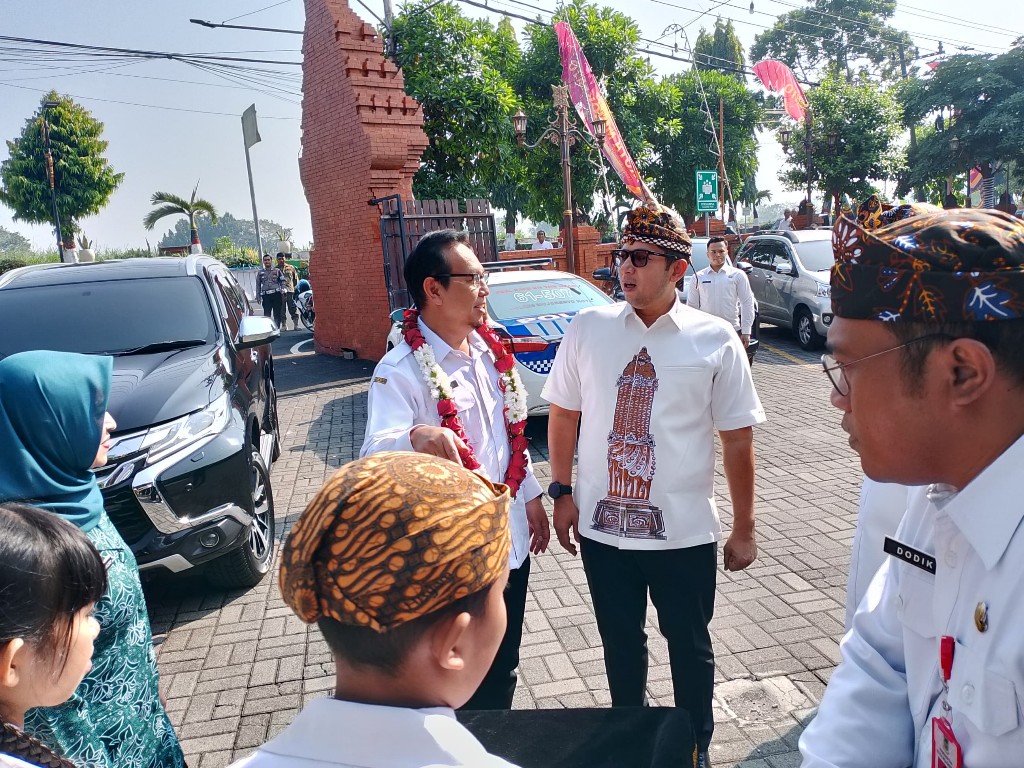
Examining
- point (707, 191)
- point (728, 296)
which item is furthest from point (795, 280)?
point (728, 296)

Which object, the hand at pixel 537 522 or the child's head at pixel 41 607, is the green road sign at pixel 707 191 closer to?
the hand at pixel 537 522

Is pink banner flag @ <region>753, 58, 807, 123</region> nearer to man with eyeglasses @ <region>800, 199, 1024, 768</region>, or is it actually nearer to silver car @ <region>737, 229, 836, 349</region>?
silver car @ <region>737, 229, 836, 349</region>

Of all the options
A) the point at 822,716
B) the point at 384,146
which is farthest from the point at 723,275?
the point at 822,716

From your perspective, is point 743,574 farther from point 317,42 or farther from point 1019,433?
point 317,42

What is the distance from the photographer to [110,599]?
1946 millimetres

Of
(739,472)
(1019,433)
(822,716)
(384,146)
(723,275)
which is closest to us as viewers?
(1019,433)

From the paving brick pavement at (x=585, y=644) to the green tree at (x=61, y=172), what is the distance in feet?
125

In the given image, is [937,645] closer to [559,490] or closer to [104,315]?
[559,490]

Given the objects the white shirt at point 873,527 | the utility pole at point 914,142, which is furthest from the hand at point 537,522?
the utility pole at point 914,142

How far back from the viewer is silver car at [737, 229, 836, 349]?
40.4 ft

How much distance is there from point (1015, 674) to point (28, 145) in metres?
45.9

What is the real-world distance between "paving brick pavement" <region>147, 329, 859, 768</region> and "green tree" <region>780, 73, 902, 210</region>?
28346mm

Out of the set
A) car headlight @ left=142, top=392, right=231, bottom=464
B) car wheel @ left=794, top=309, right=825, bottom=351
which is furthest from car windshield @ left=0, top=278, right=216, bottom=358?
car wheel @ left=794, top=309, right=825, bottom=351

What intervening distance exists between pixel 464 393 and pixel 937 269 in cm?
174
